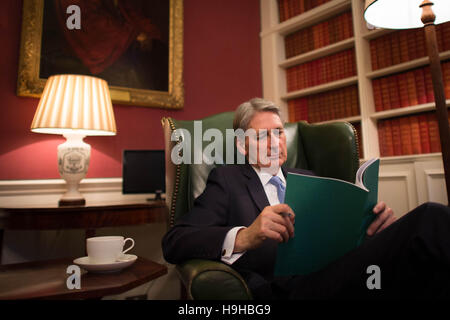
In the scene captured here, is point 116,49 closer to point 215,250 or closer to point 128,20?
point 128,20

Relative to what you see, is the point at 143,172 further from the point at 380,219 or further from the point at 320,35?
the point at 320,35

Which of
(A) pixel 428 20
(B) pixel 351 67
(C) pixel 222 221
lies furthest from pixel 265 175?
(B) pixel 351 67

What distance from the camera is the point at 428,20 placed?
1.51 metres

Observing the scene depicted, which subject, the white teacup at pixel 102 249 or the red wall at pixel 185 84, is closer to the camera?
the white teacup at pixel 102 249

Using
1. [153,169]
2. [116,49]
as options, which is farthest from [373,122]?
[116,49]

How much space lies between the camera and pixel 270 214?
2.64ft

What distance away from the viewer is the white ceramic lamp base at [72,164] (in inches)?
60.7

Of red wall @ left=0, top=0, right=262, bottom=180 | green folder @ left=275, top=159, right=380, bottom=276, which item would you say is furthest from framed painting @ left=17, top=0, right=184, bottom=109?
green folder @ left=275, top=159, right=380, bottom=276

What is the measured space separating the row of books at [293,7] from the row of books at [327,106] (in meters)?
0.72

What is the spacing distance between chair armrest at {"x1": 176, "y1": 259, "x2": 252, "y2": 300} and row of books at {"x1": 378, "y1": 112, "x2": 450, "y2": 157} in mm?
1696

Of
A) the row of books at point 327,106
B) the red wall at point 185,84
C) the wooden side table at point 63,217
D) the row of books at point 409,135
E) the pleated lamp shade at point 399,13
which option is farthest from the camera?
the row of books at point 327,106

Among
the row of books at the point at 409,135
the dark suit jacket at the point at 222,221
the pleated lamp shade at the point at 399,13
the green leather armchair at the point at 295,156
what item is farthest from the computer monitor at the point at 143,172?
the row of books at the point at 409,135

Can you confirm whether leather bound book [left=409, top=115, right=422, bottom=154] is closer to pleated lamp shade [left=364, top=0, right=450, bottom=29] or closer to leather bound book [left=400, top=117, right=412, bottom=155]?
leather bound book [left=400, top=117, right=412, bottom=155]

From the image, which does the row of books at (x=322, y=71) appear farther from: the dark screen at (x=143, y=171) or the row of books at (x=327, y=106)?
the dark screen at (x=143, y=171)
